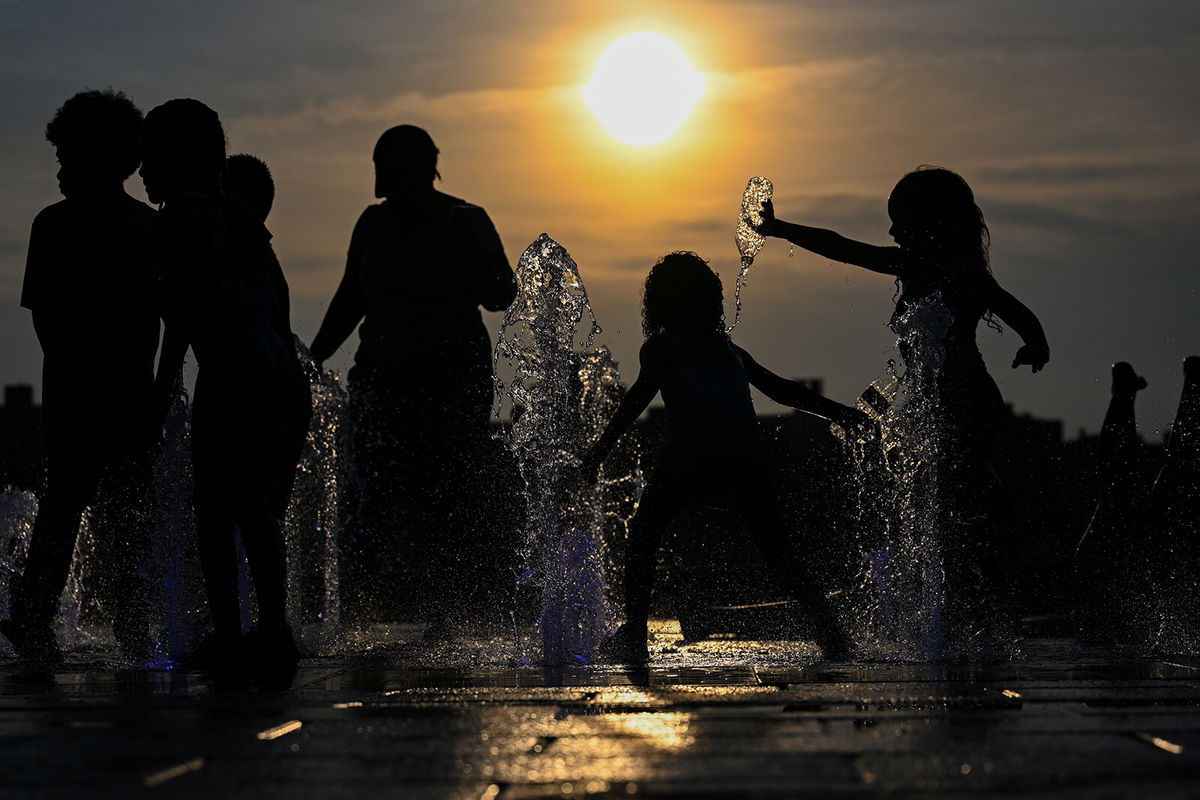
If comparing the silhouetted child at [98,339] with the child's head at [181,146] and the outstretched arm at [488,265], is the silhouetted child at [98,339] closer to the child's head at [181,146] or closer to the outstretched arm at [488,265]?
the child's head at [181,146]

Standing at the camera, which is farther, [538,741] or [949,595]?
[949,595]

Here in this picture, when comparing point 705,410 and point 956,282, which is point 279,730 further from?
point 956,282

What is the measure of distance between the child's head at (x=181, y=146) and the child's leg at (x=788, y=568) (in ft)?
7.57

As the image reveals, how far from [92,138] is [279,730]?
12.0ft

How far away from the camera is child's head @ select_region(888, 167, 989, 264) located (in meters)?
6.73

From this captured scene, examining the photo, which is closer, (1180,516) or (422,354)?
(422,354)

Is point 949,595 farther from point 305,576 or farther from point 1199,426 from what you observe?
point 305,576

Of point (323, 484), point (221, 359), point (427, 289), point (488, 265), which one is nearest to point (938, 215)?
point (488, 265)

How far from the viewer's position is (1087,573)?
9.46 meters

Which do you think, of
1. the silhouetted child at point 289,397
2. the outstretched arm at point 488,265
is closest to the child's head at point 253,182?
the silhouetted child at point 289,397

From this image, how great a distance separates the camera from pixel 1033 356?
20.9ft

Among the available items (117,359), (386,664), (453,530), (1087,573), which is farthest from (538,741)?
(1087,573)

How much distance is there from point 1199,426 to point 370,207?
3745mm

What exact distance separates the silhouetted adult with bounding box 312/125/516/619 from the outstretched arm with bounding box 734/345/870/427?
1223 mm
